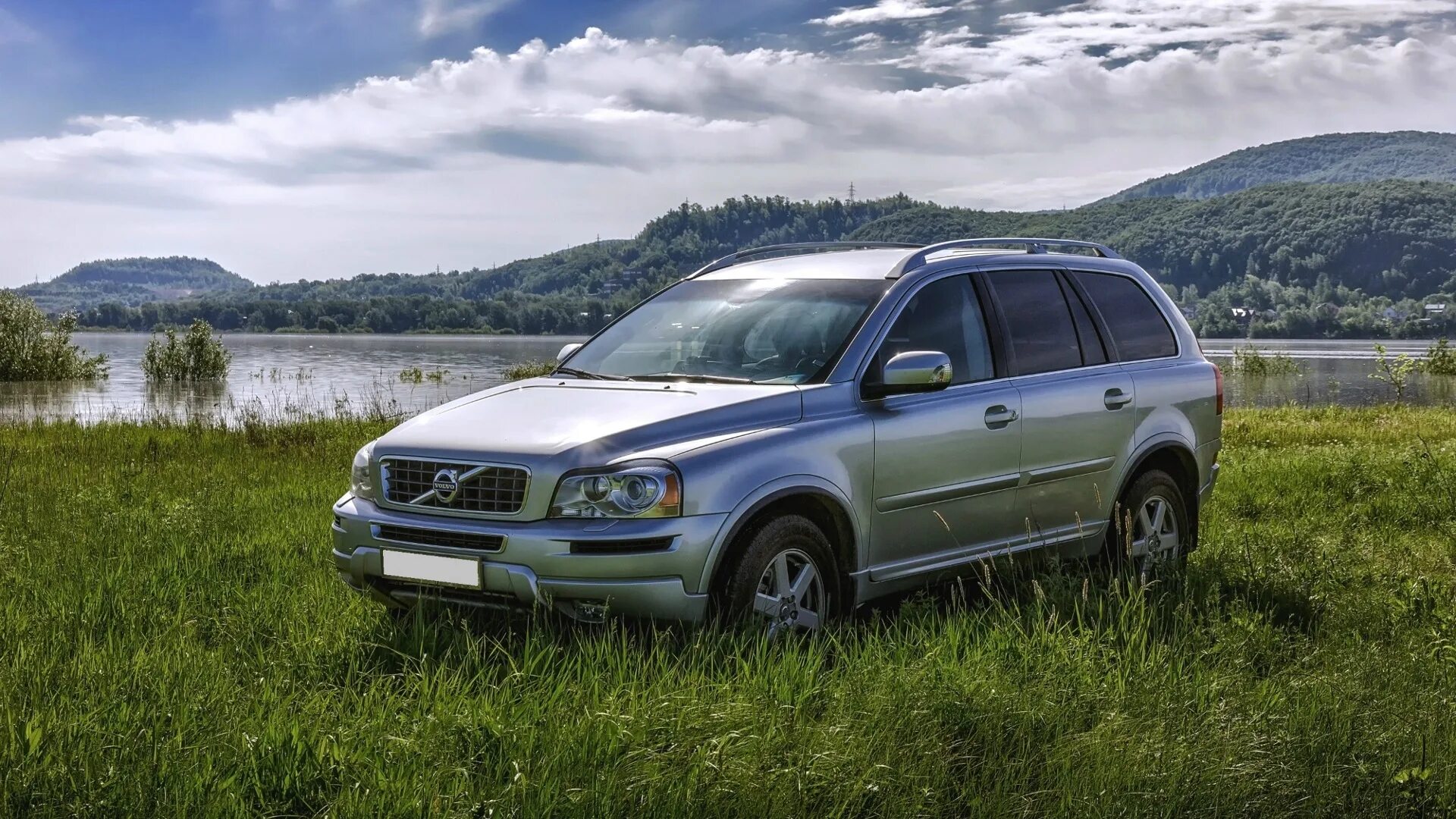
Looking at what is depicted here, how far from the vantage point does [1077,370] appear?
661 centimetres

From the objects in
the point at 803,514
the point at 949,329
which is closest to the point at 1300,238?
the point at 949,329

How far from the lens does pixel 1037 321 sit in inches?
257

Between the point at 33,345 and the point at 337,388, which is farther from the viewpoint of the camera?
the point at 337,388

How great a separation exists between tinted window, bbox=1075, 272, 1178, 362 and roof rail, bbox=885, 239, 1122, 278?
0.22 metres

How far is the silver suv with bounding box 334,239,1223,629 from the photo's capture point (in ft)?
15.5

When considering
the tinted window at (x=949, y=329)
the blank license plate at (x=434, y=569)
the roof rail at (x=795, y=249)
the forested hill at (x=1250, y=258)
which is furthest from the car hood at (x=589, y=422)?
the forested hill at (x=1250, y=258)

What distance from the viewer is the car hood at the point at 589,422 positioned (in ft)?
15.7

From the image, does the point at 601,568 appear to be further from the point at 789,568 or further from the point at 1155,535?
the point at 1155,535

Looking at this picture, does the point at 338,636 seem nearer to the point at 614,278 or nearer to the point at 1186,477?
the point at 1186,477

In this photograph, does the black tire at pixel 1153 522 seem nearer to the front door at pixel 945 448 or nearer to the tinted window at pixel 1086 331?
the tinted window at pixel 1086 331

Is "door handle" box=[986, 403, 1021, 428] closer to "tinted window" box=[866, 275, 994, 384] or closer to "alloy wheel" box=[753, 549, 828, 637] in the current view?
"tinted window" box=[866, 275, 994, 384]

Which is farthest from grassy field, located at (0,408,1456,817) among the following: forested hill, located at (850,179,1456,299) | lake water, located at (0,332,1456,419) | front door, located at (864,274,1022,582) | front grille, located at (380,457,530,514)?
forested hill, located at (850,179,1456,299)

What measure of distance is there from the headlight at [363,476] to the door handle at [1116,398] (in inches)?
144

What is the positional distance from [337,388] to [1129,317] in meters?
42.5
